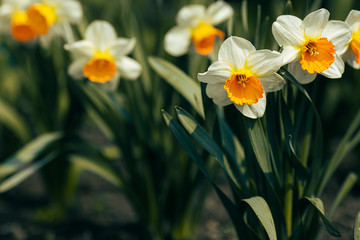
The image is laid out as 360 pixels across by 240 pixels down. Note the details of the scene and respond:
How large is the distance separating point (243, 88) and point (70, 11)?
1000 millimetres

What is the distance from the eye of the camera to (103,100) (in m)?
1.64

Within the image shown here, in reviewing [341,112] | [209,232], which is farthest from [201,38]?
[341,112]

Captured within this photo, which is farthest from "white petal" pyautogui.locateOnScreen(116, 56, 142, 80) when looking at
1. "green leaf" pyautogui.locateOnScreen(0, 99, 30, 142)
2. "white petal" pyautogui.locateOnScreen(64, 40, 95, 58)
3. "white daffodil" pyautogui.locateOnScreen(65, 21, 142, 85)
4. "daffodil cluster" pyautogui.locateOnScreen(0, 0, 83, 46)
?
"green leaf" pyautogui.locateOnScreen(0, 99, 30, 142)

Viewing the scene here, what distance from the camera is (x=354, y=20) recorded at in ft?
3.74

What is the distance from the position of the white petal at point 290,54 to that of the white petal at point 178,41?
62 centimetres

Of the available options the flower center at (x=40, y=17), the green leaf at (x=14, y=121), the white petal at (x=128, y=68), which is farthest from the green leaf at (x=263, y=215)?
the green leaf at (x=14, y=121)

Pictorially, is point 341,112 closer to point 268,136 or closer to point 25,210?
point 268,136

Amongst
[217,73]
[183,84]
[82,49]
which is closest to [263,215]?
[217,73]

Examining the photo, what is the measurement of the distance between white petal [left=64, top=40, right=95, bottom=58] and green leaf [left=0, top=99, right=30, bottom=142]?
78cm

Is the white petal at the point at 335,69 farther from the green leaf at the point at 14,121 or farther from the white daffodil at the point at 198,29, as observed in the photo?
the green leaf at the point at 14,121

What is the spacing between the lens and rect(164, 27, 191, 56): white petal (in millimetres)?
1584

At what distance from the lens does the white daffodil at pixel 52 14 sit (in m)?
1.66

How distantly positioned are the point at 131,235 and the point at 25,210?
69 cm

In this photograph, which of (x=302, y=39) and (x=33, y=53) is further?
(x=33, y=53)
